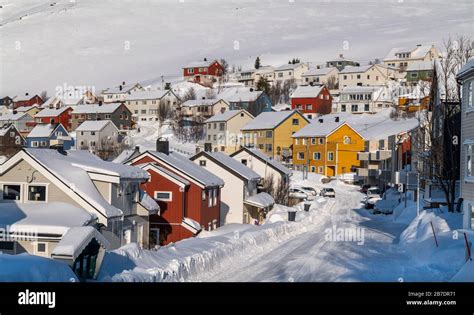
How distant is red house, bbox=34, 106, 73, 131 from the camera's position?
42.3 m

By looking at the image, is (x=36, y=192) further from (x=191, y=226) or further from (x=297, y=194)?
(x=297, y=194)

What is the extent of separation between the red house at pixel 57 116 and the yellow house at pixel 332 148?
2245cm

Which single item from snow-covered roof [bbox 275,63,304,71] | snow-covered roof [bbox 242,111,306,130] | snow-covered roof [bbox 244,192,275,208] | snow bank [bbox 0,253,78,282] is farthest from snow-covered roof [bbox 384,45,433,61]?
snow bank [bbox 0,253,78,282]

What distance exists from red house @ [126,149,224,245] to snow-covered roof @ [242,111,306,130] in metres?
34.0

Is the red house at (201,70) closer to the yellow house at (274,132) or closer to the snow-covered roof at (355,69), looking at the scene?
the yellow house at (274,132)

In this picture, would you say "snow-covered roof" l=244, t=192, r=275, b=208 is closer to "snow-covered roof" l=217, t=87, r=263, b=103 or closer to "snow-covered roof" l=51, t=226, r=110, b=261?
"snow-covered roof" l=51, t=226, r=110, b=261

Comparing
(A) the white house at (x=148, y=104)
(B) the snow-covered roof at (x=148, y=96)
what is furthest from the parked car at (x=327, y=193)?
(B) the snow-covered roof at (x=148, y=96)

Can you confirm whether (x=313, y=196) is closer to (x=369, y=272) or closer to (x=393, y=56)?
(x=369, y=272)

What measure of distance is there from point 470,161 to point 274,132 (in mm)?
44069

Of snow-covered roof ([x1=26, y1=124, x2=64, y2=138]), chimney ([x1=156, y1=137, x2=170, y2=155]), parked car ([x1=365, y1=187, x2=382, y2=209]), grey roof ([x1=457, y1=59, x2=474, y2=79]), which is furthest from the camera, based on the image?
snow-covered roof ([x1=26, y1=124, x2=64, y2=138])

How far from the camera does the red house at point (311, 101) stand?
79.7 m

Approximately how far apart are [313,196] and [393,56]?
1765 inches

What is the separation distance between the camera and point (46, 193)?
19188mm

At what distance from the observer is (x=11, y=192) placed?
19.7 m
